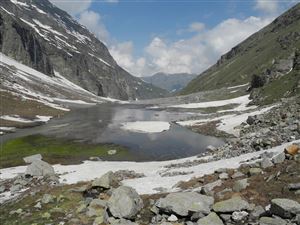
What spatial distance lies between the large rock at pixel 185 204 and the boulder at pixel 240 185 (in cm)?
249

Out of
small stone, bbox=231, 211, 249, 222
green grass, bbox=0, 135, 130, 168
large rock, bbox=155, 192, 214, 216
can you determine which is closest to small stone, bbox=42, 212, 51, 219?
large rock, bbox=155, 192, 214, 216

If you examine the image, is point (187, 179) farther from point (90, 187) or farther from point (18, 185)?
point (18, 185)

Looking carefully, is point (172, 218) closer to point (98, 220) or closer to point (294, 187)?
point (98, 220)

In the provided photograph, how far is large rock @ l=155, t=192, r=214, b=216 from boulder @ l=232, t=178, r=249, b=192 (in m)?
2.49

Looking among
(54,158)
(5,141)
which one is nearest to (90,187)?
(54,158)

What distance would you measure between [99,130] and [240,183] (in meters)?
78.5

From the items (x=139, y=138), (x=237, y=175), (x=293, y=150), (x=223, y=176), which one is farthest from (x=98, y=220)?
(x=139, y=138)

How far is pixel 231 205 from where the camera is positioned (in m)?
23.1

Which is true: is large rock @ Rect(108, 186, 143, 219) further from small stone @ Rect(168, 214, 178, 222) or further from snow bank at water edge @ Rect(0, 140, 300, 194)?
snow bank at water edge @ Rect(0, 140, 300, 194)

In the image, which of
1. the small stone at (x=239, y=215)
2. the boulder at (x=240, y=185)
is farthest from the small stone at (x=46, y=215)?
the small stone at (x=239, y=215)

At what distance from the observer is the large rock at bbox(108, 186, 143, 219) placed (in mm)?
25797

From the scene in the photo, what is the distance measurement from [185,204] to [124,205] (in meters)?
4.22

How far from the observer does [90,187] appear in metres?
33.4

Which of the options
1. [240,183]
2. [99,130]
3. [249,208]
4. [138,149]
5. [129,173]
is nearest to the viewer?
[249,208]
